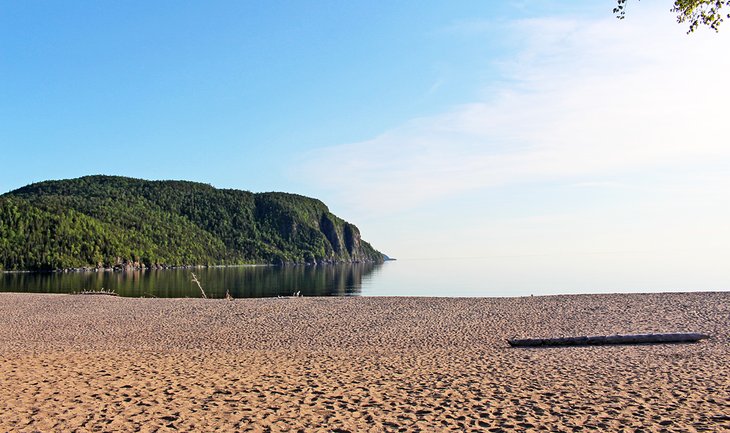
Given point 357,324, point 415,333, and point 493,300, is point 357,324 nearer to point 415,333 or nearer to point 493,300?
point 415,333

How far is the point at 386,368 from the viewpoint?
14352 mm

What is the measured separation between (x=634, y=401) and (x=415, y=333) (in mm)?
12913

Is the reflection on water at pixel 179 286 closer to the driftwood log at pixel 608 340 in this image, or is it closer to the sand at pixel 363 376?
the sand at pixel 363 376

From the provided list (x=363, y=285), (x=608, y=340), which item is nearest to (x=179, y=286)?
(x=363, y=285)

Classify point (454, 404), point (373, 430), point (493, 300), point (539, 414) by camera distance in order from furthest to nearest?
point (493, 300), point (454, 404), point (539, 414), point (373, 430)

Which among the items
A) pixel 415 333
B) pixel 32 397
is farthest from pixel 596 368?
pixel 32 397

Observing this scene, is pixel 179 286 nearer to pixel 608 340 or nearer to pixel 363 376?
pixel 608 340

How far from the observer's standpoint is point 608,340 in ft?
59.5

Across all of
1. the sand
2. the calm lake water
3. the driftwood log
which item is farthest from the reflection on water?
→ the driftwood log

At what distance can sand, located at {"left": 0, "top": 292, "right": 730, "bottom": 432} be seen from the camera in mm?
9359

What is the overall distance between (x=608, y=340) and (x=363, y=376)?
10066 mm

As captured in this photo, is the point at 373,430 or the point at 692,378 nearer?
the point at 373,430

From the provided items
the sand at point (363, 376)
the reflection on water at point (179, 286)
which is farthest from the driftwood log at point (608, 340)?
the reflection on water at point (179, 286)

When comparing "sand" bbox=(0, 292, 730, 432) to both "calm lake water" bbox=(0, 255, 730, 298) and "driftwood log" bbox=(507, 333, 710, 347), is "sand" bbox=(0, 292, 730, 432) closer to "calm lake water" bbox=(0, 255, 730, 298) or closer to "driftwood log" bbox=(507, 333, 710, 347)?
"driftwood log" bbox=(507, 333, 710, 347)
